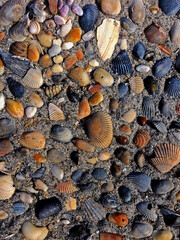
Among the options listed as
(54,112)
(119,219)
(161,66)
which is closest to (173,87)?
(161,66)

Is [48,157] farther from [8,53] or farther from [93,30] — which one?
[93,30]

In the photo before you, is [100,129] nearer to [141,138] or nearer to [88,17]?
[141,138]

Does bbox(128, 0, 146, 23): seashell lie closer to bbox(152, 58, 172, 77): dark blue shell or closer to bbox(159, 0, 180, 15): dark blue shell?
bbox(159, 0, 180, 15): dark blue shell

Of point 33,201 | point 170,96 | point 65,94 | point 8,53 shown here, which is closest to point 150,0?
point 170,96

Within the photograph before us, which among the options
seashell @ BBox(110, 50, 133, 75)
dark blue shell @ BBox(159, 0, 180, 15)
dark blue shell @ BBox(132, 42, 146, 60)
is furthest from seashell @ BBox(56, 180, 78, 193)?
dark blue shell @ BBox(159, 0, 180, 15)

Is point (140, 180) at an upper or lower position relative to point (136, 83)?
lower
